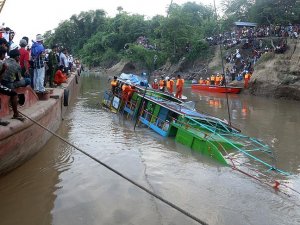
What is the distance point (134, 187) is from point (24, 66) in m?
4.82

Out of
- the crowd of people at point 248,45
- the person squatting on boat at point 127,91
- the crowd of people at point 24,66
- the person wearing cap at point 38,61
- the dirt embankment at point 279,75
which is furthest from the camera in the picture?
the crowd of people at point 248,45

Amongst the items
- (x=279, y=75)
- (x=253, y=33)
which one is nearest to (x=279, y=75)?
(x=279, y=75)

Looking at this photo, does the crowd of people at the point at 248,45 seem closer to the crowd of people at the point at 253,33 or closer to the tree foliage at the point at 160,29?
the crowd of people at the point at 253,33

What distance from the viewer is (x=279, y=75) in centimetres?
2762

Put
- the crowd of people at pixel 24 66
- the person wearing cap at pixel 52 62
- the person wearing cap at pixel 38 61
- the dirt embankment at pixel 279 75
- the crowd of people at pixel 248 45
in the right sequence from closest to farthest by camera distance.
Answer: the crowd of people at pixel 24 66 < the person wearing cap at pixel 38 61 < the person wearing cap at pixel 52 62 < the dirt embankment at pixel 279 75 < the crowd of people at pixel 248 45

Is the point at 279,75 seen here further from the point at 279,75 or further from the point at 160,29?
the point at 160,29

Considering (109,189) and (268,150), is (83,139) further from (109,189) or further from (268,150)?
(268,150)

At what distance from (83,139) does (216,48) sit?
3435cm

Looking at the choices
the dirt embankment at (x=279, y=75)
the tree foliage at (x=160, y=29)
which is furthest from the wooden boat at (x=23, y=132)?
the tree foliage at (x=160, y=29)

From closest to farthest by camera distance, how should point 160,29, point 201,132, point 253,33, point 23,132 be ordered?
1. point 23,132
2. point 201,132
3. point 253,33
4. point 160,29

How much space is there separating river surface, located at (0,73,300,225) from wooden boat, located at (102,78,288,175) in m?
0.32

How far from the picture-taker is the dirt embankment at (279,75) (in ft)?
86.7

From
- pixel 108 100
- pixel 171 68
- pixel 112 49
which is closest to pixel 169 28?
pixel 171 68

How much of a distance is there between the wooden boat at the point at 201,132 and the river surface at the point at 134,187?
1.06 ft
